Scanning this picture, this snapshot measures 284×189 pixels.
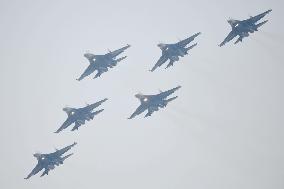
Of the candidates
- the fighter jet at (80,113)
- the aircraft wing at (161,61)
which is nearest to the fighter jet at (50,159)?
the fighter jet at (80,113)

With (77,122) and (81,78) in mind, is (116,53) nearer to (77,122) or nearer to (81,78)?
(81,78)

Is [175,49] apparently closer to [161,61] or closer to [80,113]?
[161,61]

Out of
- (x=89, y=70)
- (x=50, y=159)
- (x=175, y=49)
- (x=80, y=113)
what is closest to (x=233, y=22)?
(x=175, y=49)

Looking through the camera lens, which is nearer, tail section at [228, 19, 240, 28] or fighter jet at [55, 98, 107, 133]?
tail section at [228, 19, 240, 28]

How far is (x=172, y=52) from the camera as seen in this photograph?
298 ft

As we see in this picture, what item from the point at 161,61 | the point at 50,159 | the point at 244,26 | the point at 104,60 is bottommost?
the point at 50,159

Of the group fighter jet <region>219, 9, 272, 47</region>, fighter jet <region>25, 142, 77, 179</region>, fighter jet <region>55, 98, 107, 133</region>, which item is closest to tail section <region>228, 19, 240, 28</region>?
fighter jet <region>219, 9, 272, 47</region>

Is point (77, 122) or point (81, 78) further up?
point (81, 78)

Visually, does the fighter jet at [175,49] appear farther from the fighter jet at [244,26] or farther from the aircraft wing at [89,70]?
the aircraft wing at [89,70]

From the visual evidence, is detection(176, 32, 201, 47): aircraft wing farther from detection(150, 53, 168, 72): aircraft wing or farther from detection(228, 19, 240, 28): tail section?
detection(228, 19, 240, 28): tail section

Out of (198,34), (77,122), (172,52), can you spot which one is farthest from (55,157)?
(198,34)

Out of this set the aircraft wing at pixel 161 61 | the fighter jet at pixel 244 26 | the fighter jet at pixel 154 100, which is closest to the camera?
the fighter jet at pixel 244 26

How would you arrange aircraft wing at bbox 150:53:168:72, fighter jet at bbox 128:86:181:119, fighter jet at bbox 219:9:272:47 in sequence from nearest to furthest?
fighter jet at bbox 219:9:272:47 < fighter jet at bbox 128:86:181:119 < aircraft wing at bbox 150:53:168:72

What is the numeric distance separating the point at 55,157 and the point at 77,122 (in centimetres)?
845
